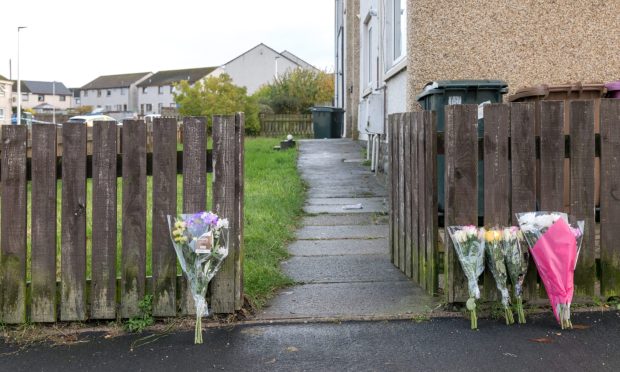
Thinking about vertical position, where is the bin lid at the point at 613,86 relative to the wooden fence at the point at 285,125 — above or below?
below

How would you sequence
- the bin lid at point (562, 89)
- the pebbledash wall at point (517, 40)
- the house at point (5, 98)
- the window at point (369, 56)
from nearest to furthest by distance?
the bin lid at point (562, 89)
the pebbledash wall at point (517, 40)
the window at point (369, 56)
the house at point (5, 98)

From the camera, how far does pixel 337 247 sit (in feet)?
20.1

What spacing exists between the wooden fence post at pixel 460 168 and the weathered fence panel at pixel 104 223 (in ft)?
6.83

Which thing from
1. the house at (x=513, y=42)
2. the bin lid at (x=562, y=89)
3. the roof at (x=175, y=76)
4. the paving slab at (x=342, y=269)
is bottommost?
the paving slab at (x=342, y=269)

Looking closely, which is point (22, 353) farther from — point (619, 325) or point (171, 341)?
point (619, 325)

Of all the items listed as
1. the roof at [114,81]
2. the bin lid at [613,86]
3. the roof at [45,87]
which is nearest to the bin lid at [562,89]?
the bin lid at [613,86]

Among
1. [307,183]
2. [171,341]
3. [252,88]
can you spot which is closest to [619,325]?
[171,341]

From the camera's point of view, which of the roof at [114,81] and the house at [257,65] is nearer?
the house at [257,65]

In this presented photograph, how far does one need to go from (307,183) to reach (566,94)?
5.33m

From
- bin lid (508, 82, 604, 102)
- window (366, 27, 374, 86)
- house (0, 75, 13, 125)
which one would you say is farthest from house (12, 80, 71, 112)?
bin lid (508, 82, 604, 102)

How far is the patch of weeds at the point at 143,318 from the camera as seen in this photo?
3963mm

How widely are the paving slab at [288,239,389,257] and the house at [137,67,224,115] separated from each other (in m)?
93.3

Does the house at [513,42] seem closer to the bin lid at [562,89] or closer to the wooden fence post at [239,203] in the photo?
the bin lid at [562,89]

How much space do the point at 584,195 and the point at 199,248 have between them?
2477mm
